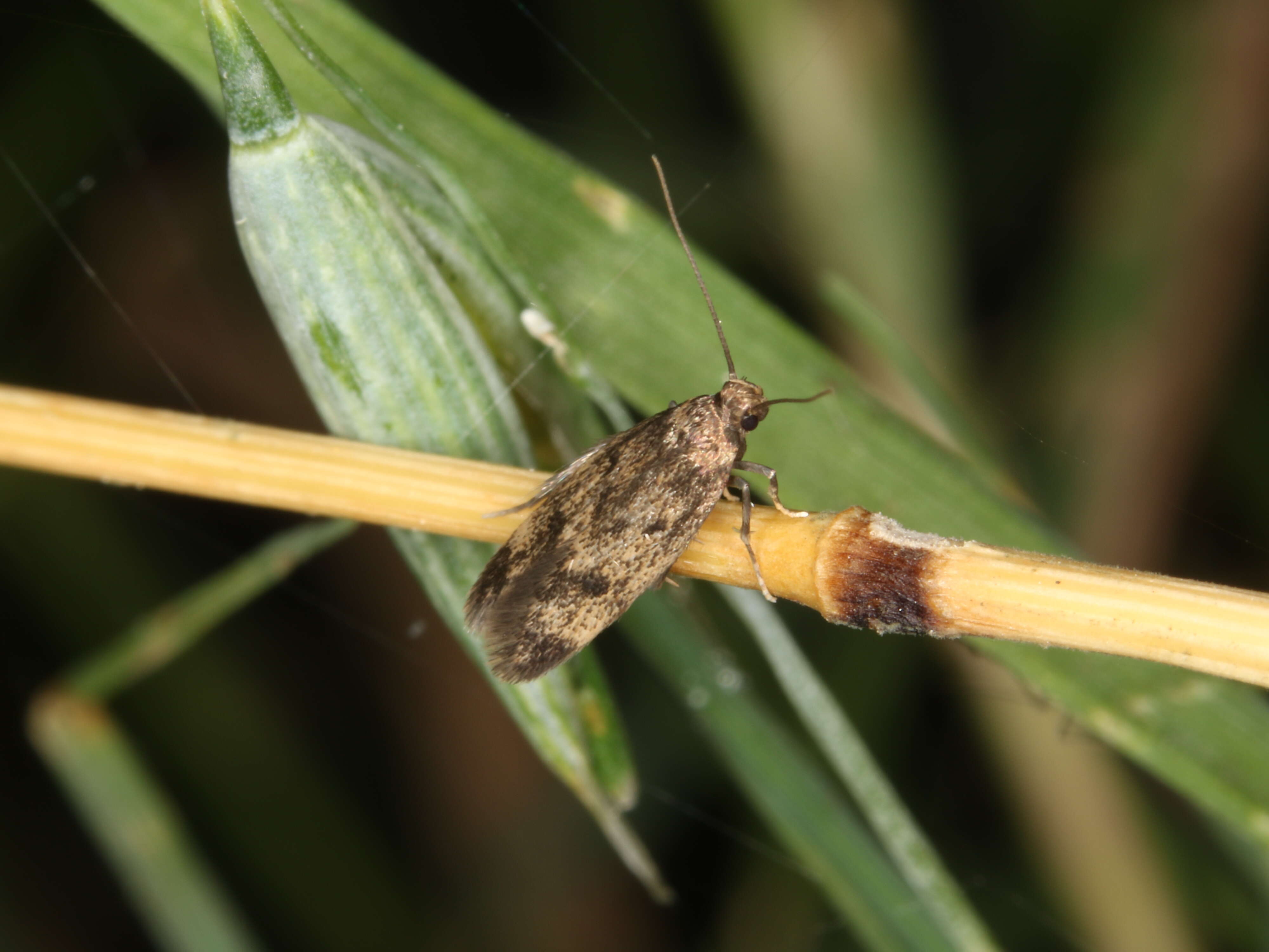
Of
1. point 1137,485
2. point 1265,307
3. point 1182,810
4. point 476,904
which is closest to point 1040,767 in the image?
point 1182,810

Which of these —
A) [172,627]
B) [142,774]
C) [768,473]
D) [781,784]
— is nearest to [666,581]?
[768,473]

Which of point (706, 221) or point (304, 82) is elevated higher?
point (304, 82)

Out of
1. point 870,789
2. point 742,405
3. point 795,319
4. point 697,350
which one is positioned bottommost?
point 870,789

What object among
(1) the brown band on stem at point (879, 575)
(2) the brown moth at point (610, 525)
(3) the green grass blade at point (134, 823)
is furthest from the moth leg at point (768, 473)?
(3) the green grass blade at point (134, 823)

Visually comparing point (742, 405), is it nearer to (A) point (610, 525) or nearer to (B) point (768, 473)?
(B) point (768, 473)

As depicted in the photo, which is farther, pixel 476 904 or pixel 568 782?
pixel 476 904

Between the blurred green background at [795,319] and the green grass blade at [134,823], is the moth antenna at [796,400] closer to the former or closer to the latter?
the blurred green background at [795,319]

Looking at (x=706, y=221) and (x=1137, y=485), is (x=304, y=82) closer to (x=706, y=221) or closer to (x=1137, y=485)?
(x=706, y=221)
